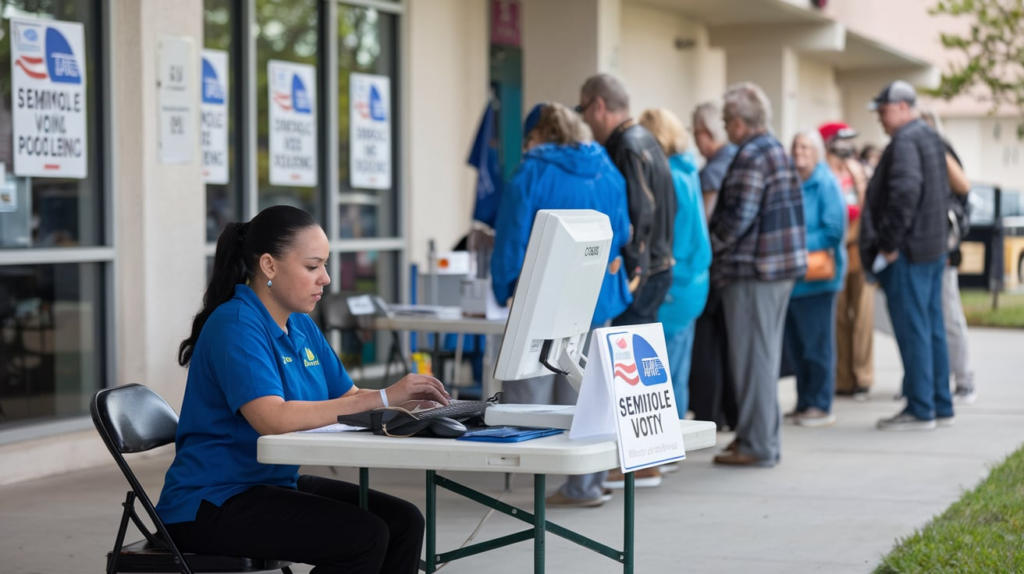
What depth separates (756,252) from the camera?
6.88m

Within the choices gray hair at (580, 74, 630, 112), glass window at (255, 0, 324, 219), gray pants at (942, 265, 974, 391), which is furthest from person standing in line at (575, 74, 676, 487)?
gray pants at (942, 265, 974, 391)

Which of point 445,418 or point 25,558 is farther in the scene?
point 25,558

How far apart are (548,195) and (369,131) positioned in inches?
171

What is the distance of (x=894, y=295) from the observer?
8.30 m

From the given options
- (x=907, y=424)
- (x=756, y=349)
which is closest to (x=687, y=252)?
(x=756, y=349)

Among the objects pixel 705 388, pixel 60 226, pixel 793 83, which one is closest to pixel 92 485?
pixel 60 226

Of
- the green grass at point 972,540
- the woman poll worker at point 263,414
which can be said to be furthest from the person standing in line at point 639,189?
the woman poll worker at point 263,414

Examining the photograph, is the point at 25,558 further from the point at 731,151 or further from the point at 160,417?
the point at 731,151

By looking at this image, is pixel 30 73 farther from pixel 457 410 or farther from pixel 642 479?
pixel 457 410

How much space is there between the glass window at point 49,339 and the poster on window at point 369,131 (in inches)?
109

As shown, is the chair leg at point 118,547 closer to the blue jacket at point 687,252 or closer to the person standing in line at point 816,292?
the blue jacket at point 687,252

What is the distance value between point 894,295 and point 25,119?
5.10 metres

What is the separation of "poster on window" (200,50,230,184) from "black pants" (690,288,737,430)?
3.06 metres

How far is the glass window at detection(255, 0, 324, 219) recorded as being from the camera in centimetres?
870
